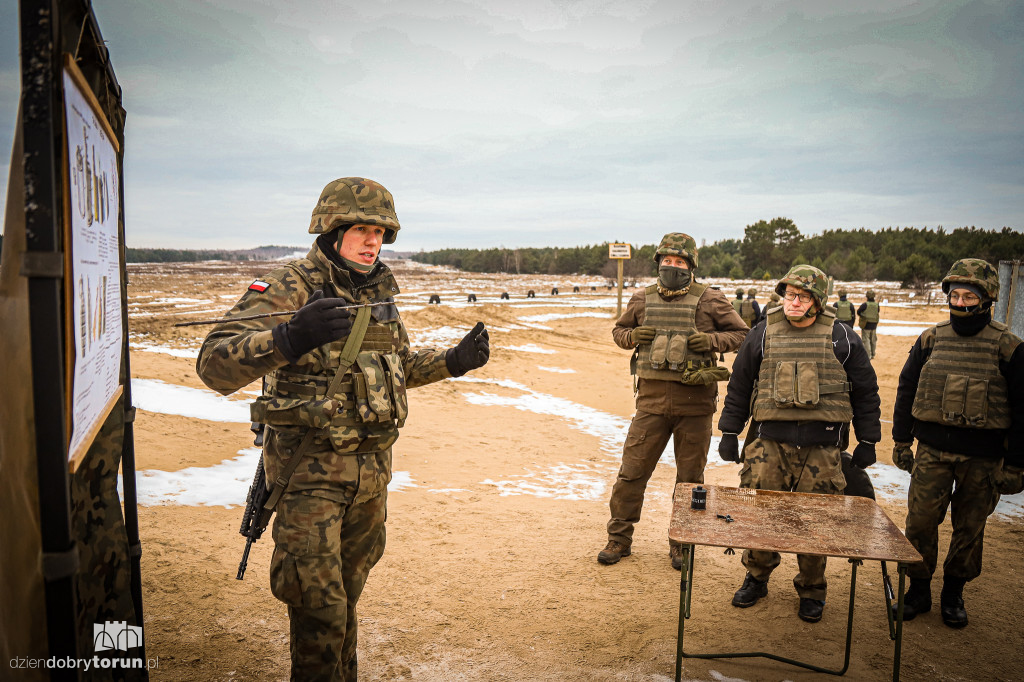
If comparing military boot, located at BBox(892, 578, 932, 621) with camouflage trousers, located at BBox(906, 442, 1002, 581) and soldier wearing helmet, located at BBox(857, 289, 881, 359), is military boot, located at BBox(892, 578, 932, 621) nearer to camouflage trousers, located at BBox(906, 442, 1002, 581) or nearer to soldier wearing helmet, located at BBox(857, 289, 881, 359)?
camouflage trousers, located at BBox(906, 442, 1002, 581)

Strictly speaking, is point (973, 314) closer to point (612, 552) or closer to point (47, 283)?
point (612, 552)

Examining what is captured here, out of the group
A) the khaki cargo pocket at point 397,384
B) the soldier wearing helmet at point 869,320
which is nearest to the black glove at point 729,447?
the khaki cargo pocket at point 397,384

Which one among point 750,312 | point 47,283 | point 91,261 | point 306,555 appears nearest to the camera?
point 47,283

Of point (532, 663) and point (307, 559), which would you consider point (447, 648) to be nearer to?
point (532, 663)

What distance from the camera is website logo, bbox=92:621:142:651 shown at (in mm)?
2855

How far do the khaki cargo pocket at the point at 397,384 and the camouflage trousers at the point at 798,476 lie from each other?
102 inches

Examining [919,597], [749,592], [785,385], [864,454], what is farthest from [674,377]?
[919,597]

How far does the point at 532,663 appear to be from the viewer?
3816 mm

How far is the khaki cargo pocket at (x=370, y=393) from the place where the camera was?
3.01 meters

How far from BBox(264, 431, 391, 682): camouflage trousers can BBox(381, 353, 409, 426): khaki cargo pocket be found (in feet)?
0.83

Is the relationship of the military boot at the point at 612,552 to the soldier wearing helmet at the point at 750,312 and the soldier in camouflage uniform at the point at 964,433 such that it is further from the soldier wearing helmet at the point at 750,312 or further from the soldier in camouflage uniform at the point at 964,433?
the soldier wearing helmet at the point at 750,312

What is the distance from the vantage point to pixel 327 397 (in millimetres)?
2973

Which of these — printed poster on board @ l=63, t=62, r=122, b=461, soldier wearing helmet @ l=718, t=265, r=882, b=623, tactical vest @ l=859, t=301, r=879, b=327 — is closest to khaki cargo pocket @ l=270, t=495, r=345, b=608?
printed poster on board @ l=63, t=62, r=122, b=461

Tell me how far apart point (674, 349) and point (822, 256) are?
Answer: 82817 mm
